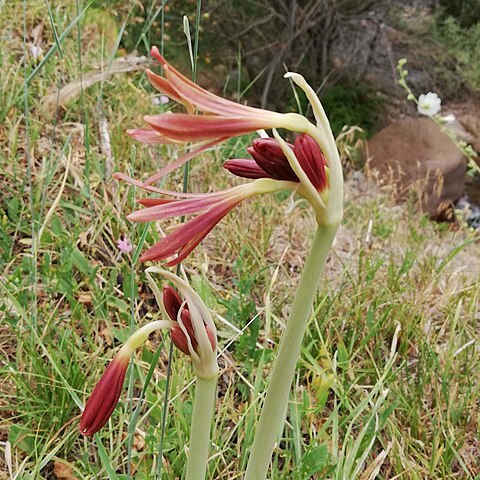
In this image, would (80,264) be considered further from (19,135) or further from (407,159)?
(407,159)

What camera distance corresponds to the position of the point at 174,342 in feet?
2.21

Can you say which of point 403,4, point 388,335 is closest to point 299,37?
point 403,4

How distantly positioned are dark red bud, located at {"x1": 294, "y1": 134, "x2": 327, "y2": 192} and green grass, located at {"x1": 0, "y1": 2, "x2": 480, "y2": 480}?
42 cm

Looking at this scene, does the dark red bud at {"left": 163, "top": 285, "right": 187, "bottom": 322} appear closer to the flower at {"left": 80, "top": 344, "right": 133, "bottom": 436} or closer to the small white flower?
the flower at {"left": 80, "top": 344, "right": 133, "bottom": 436}

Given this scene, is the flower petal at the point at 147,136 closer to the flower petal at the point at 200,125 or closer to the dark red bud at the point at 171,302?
the flower petal at the point at 200,125

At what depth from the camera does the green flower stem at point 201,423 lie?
2.27 ft

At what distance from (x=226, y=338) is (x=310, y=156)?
104cm

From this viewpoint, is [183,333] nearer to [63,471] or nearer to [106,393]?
[106,393]

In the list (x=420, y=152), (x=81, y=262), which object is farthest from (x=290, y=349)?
(x=420, y=152)

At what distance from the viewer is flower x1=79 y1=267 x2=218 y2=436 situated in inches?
24.4

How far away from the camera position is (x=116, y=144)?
2.23 meters

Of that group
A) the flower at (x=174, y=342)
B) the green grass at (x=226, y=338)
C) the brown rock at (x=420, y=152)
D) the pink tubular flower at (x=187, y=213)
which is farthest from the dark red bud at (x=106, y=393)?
the brown rock at (x=420, y=152)

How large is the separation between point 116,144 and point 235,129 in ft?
5.71

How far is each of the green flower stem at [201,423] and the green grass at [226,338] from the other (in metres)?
0.27
